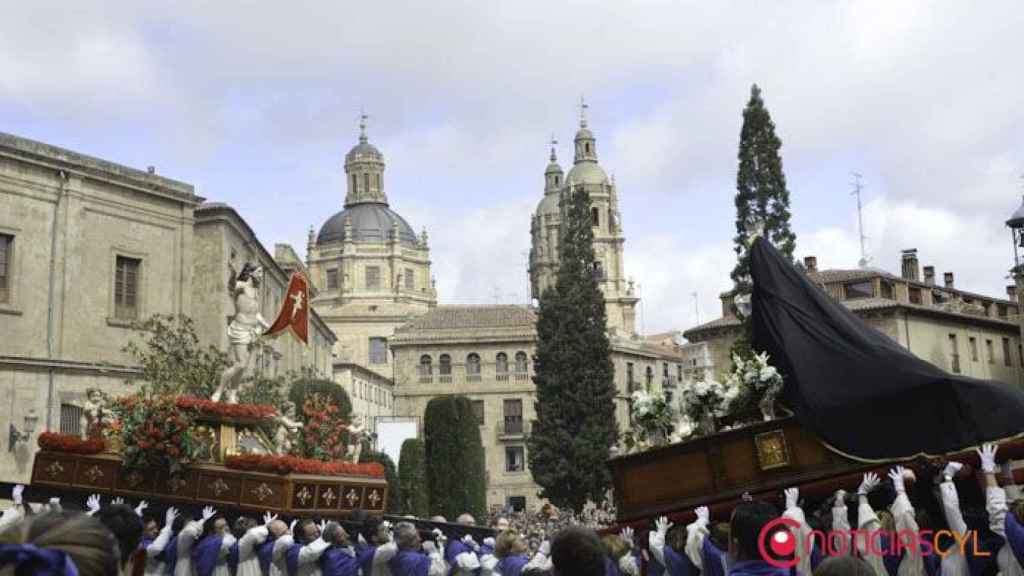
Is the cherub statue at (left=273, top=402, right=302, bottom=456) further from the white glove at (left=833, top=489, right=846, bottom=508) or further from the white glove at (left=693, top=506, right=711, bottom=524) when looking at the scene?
the white glove at (left=833, top=489, right=846, bottom=508)

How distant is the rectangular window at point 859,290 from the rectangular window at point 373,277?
239 feet

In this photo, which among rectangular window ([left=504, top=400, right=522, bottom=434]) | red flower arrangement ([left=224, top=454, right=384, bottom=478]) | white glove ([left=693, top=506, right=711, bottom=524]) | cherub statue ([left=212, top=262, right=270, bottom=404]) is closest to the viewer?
white glove ([left=693, top=506, right=711, bottom=524])

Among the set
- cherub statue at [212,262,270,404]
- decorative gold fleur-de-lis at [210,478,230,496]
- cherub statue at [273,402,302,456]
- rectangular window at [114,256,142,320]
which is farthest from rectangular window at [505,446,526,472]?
decorative gold fleur-de-lis at [210,478,230,496]

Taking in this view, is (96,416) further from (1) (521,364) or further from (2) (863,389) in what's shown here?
(1) (521,364)

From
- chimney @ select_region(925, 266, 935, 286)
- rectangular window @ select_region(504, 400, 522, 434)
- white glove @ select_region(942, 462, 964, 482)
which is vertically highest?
chimney @ select_region(925, 266, 935, 286)

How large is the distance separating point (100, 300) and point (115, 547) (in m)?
30.8

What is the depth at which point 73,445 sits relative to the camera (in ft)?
48.0

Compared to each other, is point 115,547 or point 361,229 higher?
point 361,229

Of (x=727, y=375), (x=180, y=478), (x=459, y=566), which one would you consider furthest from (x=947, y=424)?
(x=180, y=478)

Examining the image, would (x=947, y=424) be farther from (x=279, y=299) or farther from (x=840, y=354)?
(x=279, y=299)

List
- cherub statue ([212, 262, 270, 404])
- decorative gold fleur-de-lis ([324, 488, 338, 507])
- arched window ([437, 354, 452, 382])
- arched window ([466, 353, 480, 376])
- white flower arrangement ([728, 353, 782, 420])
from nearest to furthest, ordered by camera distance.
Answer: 1. white flower arrangement ([728, 353, 782, 420])
2. decorative gold fleur-de-lis ([324, 488, 338, 507])
3. cherub statue ([212, 262, 270, 404])
4. arched window ([437, 354, 452, 382])
5. arched window ([466, 353, 480, 376])

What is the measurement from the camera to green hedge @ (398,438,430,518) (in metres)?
49.5

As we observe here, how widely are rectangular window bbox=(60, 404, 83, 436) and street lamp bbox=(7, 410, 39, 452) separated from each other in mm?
1029

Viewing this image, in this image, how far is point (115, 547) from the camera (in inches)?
125
